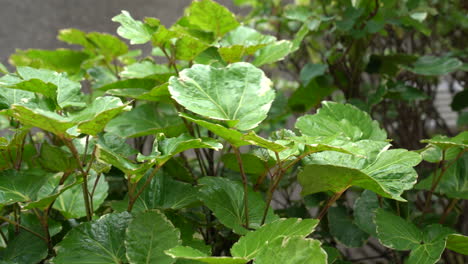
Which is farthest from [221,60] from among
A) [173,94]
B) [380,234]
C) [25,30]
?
[25,30]

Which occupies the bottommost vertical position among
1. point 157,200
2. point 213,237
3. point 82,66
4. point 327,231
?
point 327,231

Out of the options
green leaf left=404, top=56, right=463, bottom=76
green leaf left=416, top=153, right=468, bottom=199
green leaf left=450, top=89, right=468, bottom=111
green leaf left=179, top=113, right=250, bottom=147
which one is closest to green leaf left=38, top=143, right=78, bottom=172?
green leaf left=179, top=113, right=250, bottom=147

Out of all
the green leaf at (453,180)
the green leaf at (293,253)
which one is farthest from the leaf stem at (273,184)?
the green leaf at (453,180)

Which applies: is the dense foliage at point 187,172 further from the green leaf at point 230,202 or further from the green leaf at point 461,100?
the green leaf at point 461,100

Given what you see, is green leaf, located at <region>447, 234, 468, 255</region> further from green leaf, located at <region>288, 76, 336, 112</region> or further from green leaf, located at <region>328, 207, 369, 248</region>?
green leaf, located at <region>288, 76, 336, 112</region>

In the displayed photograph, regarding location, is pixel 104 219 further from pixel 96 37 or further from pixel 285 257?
pixel 96 37

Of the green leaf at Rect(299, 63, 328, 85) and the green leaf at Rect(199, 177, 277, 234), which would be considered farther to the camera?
the green leaf at Rect(299, 63, 328, 85)
